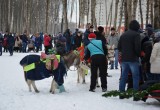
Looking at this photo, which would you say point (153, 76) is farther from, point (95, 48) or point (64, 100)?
point (64, 100)

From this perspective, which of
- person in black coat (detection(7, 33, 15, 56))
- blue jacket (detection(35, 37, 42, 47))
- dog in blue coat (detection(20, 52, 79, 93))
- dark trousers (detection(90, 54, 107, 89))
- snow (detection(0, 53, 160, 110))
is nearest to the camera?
snow (detection(0, 53, 160, 110))

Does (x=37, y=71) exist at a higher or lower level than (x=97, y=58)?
lower

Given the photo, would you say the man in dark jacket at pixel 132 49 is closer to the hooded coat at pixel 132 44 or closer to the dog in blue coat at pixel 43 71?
the hooded coat at pixel 132 44

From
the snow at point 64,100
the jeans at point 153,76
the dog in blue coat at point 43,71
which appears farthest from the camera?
the dog in blue coat at point 43,71

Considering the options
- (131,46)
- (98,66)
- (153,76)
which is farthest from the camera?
(98,66)

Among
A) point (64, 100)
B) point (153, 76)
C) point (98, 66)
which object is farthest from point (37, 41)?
point (64, 100)

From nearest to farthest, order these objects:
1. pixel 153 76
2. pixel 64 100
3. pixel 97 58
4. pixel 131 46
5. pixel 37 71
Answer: pixel 64 100 < pixel 131 46 < pixel 153 76 < pixel 37 71 < pixel 97 58

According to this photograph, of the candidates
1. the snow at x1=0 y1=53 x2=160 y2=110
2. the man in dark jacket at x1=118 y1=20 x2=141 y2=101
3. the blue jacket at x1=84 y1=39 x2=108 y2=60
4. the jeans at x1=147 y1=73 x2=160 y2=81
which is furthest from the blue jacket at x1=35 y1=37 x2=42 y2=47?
the man in dark jacket at x1=118 y1=20 x2=141 y2=101

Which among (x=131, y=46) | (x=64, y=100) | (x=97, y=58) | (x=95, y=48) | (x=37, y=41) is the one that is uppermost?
(x=131, y=46)

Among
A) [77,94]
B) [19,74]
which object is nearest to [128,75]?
[77,94]

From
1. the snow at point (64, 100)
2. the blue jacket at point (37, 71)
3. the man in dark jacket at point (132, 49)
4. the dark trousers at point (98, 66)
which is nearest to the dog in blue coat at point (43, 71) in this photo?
the blue jacket at point (37, 71)

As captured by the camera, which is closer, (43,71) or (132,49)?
(132,49)

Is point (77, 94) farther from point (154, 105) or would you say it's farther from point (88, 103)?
point (154, 105)

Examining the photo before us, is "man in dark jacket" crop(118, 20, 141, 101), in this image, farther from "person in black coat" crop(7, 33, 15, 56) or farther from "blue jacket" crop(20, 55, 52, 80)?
"person in black coat" crop(7, 33, 15, 56)
